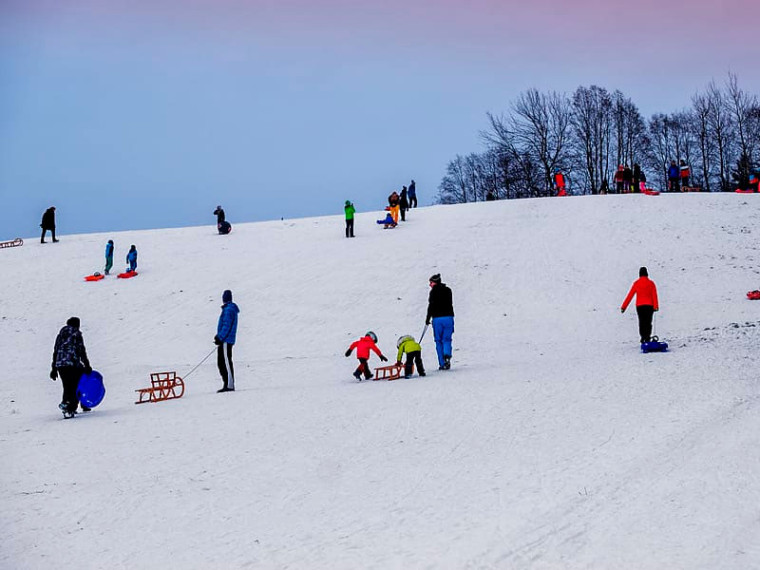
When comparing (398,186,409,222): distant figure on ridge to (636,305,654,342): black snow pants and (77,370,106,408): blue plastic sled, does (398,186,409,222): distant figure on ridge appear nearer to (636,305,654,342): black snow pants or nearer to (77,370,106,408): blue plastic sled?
(636,305,654,342): black snow pants

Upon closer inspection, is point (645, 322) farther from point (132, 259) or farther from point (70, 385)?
point (132, 259)

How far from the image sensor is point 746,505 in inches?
225

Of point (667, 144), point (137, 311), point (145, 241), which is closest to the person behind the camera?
point (137, 311)

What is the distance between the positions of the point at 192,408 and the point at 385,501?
6.13m

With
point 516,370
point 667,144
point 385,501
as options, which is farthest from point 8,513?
point 667,144

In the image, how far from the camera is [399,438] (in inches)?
334

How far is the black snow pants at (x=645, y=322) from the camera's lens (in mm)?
14758

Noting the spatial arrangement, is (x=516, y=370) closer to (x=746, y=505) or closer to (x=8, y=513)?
(x=746, y=505)

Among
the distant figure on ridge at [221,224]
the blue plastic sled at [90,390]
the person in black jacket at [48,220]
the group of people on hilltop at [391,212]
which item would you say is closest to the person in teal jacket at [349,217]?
the group of people on hilltop at [391,212]

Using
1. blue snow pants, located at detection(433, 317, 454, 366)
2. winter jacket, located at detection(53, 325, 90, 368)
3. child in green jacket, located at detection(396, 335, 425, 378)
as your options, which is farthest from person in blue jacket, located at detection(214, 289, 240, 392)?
blue snow pants, located at detection(433, 317, 454, 366)

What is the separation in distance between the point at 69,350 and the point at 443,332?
6659 millimetres

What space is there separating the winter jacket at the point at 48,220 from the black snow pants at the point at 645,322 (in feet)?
95.6

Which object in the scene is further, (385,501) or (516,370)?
(516,370)

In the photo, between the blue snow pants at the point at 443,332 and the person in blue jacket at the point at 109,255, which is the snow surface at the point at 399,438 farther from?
the person in blue jacket at the point at 109,255
